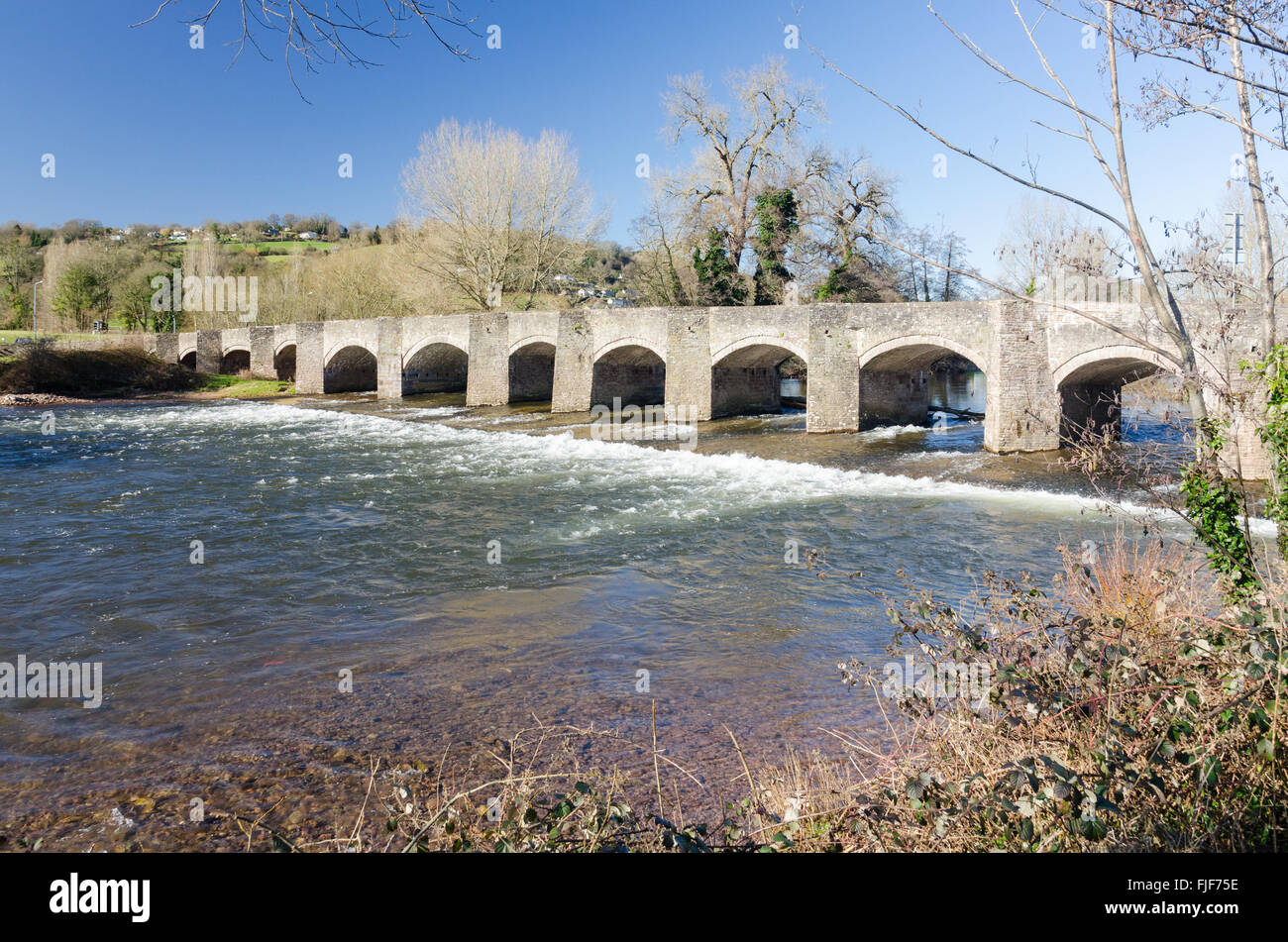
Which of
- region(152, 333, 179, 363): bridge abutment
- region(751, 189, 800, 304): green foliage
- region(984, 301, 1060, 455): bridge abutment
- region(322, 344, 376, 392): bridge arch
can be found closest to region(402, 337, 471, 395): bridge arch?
region(322, 344, 376, 392): bridge arch

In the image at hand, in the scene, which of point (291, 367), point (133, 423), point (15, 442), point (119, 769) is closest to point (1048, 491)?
point (119, 769)

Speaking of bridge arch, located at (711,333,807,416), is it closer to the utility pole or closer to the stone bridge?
the stone bridge

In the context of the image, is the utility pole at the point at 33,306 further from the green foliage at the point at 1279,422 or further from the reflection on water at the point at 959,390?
the green foliage at the point at 1279,422

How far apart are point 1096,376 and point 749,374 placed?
32.9 ft

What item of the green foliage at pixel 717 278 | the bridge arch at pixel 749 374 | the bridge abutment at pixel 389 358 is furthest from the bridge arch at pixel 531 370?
the bridge arch at pixel 749 374

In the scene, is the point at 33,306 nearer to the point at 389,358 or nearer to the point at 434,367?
the point at 389,358

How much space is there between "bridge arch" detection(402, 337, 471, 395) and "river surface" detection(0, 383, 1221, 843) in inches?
541

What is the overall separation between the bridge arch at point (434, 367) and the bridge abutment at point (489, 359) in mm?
1940

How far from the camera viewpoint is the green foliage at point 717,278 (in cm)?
3156

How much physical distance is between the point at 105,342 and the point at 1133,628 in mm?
48195

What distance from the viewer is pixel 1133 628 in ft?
13.0

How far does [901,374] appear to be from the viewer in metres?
22.3

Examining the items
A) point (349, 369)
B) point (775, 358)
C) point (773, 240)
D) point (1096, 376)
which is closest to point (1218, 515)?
point (1096, 376)
